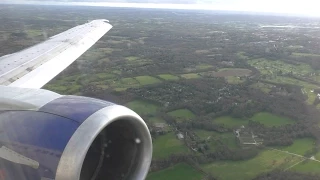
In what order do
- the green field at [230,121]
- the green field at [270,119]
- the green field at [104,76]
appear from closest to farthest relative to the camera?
1. the green field at [230,121]
2. the green field at [270,119]
3. the green field at [104,76]

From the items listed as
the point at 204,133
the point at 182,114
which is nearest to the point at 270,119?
the point at 204,133

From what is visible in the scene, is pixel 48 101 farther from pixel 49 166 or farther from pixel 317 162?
pixel 317 162

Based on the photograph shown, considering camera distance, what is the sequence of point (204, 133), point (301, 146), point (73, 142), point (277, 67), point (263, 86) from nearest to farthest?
point (73, 142) → point (301, 146) → point (204, 133) → point (263, 86) → point (277, 67)

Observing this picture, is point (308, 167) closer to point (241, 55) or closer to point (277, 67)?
point (277, 67)

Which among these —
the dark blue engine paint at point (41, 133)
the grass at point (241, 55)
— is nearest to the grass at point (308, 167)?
the dark blue engine paint at point (41, 133)

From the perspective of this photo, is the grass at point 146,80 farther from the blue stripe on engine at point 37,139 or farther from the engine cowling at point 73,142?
the blue stripe on engine at point 37,139

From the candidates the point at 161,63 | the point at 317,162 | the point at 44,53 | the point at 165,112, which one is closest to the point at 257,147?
the point at 317,162
